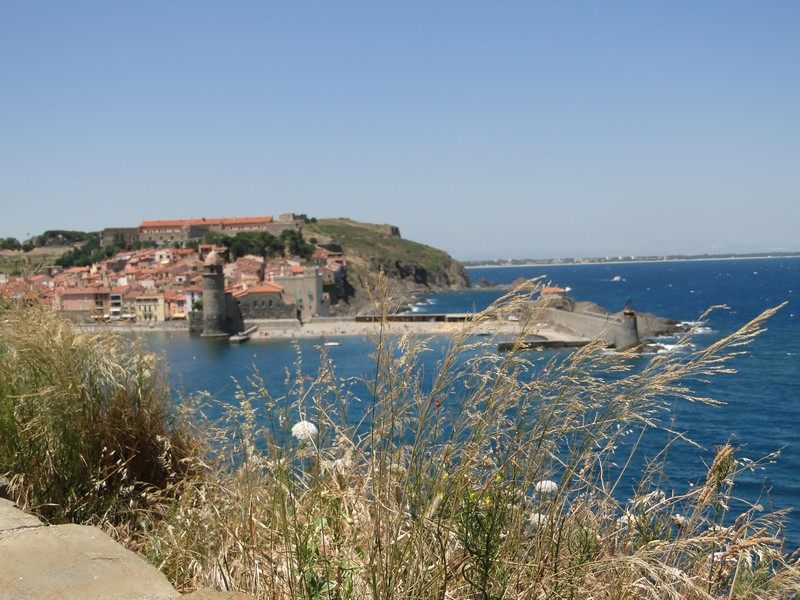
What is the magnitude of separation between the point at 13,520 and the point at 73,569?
56cm

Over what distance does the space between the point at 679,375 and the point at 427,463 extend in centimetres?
67

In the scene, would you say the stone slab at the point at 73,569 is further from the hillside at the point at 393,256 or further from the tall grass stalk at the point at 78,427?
the hillside at the point at 393,256

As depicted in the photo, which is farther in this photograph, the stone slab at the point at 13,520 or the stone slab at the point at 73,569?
the stone slab at the point at 13,520

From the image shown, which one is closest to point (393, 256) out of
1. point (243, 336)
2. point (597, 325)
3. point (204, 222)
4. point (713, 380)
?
point (204, 222)

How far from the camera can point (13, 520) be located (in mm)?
2248

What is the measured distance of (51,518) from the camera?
3.05 m

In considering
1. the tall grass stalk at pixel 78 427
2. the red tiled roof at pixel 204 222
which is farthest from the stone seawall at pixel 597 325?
the red tiled roof at pixel 204 222

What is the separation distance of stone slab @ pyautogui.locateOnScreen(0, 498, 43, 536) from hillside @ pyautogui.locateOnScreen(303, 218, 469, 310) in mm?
76400

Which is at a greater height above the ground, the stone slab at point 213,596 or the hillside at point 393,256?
the hillside at point 393,256

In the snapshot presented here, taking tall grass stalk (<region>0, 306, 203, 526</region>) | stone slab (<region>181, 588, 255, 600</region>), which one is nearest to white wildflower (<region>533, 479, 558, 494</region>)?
stone slab (<region>181, 588, 255, 600</region>)

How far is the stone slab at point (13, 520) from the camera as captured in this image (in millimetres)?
2182

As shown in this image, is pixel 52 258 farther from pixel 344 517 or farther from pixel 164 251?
pixel 344 517

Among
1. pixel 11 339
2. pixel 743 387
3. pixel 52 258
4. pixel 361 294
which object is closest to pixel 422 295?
pixel 361 294

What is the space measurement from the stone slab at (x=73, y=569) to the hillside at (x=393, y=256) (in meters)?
76.8
